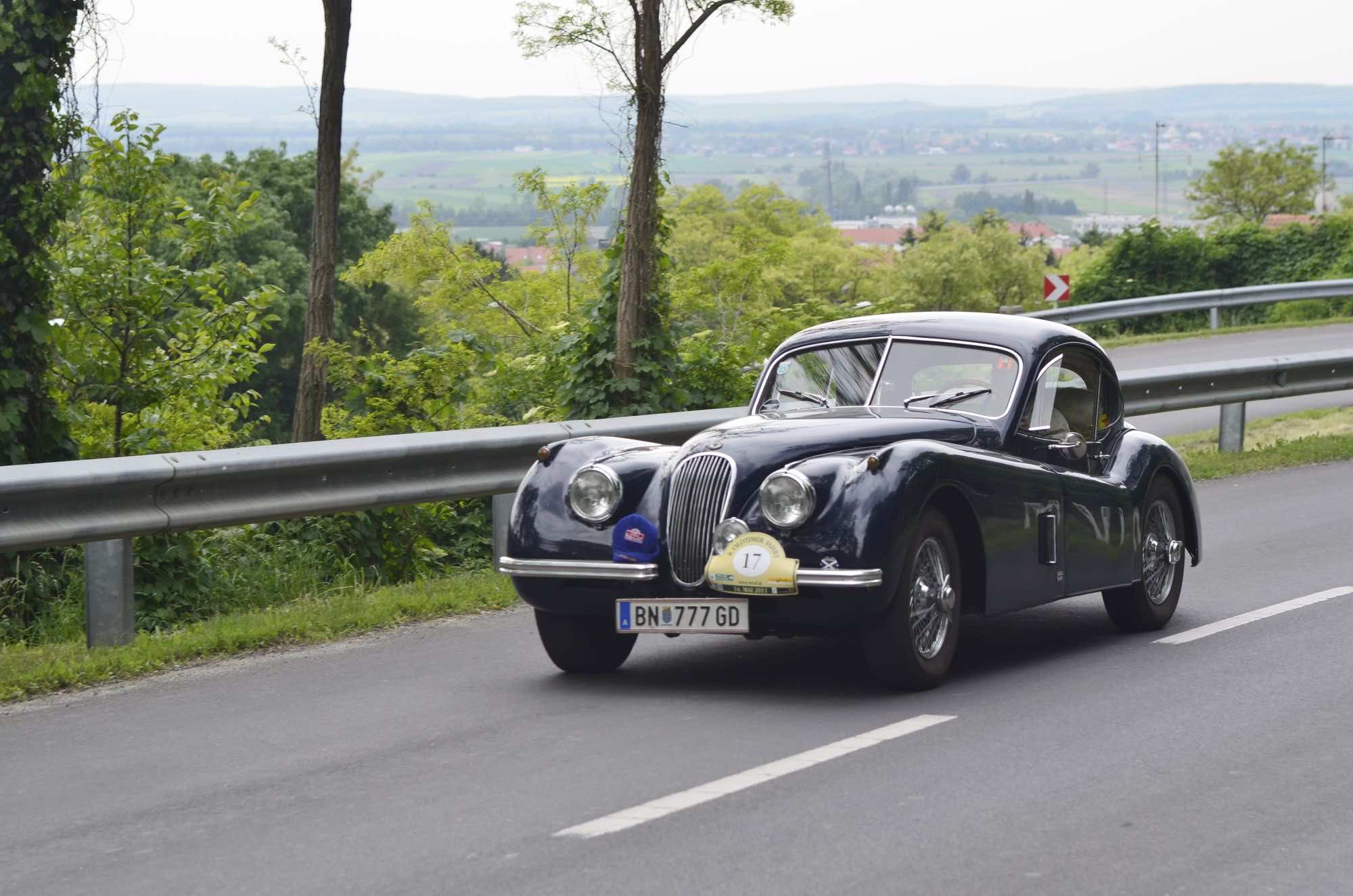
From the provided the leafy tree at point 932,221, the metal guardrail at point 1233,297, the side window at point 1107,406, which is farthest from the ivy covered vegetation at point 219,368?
the leafy tree at point 932,221

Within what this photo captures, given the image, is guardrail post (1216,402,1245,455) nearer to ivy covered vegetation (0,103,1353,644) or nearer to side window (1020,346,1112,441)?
ivy covered vegetation (0,103,1353,644)

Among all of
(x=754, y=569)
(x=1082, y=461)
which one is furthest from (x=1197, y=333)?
(x=754, y=569)

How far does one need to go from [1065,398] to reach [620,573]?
2682 millimetres

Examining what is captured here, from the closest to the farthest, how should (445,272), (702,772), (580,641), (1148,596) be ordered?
(702,772)
(580,641)
(1148,596)
(445,272)

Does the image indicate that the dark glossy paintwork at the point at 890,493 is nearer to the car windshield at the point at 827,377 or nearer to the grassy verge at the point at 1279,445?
the car windshield at the point at 827,377

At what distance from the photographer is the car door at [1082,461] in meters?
8.51

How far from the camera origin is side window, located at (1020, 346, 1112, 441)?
8.72 metres

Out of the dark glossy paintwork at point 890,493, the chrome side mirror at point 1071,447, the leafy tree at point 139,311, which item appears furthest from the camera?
the leafy tree at point 139,311

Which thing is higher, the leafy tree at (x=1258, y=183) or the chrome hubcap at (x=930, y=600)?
the leafy tree at (x=1258, y=183)

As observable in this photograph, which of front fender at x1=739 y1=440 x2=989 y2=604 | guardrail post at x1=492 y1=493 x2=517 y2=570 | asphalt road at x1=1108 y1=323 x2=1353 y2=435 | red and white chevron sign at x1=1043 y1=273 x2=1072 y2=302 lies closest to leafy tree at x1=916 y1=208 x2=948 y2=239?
red and white chevron sign at x1=1043 y1=273 x2=1072 y2=302

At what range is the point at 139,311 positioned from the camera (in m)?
13.3

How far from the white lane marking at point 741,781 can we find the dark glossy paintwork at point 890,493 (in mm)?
574

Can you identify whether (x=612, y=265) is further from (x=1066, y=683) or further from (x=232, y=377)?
(x=1066, y=683)

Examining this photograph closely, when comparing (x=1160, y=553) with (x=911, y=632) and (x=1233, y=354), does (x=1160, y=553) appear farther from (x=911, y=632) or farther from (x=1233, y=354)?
(x=1233, y=354)
